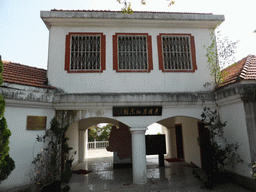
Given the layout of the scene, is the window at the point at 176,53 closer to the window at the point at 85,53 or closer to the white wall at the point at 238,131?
the white wall at the point at 238,131

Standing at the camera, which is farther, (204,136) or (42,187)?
(204,136)

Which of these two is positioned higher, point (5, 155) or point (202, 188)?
point (5, 155)

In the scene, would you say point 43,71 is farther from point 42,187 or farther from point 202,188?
A: point 202,188

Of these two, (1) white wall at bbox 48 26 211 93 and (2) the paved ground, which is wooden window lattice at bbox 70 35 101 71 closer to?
(1) white wall at bbox 48 26 211 93

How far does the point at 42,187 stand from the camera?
5188 millimetres

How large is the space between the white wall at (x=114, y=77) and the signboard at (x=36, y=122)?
1287 millimetres

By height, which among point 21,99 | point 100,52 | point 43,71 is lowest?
point 21,99

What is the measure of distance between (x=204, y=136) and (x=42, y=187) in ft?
22.0

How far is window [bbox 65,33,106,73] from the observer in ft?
22.2

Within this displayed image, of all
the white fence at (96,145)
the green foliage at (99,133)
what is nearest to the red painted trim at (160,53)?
the white fence at (96,145)

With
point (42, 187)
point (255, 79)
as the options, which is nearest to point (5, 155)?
point (42, 187)

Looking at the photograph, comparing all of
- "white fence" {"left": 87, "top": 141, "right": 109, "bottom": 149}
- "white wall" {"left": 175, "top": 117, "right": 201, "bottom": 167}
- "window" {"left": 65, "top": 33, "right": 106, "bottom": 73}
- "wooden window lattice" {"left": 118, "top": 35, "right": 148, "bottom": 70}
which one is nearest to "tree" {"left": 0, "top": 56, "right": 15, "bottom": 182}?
"window" {"left": 65, "top": 33, "right": 106, "bottom": 73}

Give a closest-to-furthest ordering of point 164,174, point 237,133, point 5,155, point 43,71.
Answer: point 5,155 < point 237,133 < point 43,71 < point 164,174

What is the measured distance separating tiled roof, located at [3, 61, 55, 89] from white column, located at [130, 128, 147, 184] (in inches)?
143
